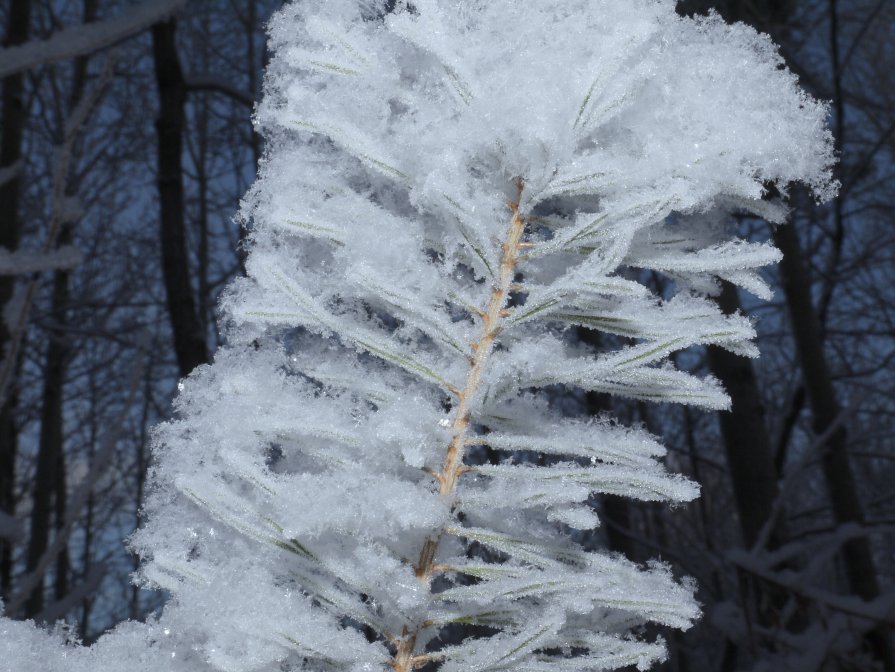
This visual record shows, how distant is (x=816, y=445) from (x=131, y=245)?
5747mm

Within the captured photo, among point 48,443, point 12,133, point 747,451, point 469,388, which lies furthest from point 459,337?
point 48,443

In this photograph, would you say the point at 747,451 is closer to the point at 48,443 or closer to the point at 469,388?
the point at 469,388

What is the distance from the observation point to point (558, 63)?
0.43 m

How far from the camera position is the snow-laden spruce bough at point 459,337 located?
38 cm

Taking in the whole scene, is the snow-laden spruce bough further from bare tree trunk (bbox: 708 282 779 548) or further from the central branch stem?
bare tree trunk (bbox: 708 282 779 548)

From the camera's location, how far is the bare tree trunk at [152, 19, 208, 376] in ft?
9.55

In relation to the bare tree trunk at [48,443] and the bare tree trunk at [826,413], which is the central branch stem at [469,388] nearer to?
the bare tree trunk at [826,413]

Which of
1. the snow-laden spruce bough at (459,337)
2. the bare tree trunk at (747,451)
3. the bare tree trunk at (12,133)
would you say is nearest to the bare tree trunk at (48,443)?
the bare tree trunk at (12,133)

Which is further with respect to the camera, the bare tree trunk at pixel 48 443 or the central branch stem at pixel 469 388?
the bare tree trunk at pixel 48 443

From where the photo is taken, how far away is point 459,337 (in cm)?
41

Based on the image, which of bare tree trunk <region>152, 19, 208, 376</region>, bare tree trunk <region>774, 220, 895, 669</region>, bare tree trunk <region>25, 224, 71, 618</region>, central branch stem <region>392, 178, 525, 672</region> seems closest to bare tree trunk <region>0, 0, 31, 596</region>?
bare tree trunk <region>152, 19, 208, 376</region>

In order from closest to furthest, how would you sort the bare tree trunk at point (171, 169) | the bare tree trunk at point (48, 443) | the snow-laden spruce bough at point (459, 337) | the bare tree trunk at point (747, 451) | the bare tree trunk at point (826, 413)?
1. the snow-laden spruce bough at point (459, 337)
2. the bare tree trunk at point (747, 451)
3. the bare tree trunk at point (826, 413)
4. the bare tree trunk at point (171, 169)
5. the bare tree trunk at point (48, 443)

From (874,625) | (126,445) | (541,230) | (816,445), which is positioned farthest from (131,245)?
(541,230)

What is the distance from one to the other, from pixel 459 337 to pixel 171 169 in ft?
9.49
